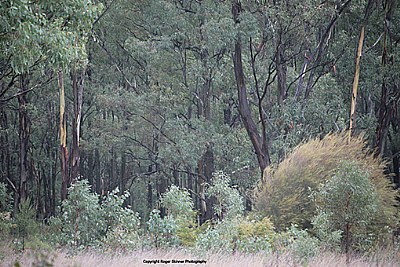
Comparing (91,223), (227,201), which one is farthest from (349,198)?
(91,223)

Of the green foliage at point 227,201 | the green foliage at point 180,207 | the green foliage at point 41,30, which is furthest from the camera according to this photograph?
the green foliage at point 227,201

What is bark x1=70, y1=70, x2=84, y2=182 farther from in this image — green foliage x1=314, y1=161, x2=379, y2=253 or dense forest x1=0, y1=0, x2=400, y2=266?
green foliage x1=314, y1=161, x2=379, y2=253

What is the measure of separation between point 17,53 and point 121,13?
702 inches

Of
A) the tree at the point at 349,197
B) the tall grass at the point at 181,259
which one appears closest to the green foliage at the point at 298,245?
the tall grass at the point at 181,259

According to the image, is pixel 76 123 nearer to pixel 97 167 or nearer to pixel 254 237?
pixel 97 167

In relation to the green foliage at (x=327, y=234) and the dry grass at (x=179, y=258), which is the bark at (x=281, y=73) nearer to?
the green foliage at (x=327, y=234)

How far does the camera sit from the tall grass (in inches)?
357

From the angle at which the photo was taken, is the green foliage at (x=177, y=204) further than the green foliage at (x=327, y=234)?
Yes

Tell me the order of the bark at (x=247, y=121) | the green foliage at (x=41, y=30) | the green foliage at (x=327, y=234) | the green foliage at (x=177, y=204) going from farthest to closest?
the bark at (x=247, y=121), the green foliage at (x=177, y=204), the green foliage at (x=327, y=234), the green foliage at (x=41, y=30)

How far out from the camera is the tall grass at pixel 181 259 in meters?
9.06

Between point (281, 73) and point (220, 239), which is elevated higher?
point (281, 73)

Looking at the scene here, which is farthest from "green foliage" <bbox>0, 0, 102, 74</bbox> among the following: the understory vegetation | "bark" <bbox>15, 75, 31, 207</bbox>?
"bark" <bbox>15, 75, 31, 207</bbox>

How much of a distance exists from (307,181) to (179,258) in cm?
579

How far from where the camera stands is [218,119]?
2856 cm
